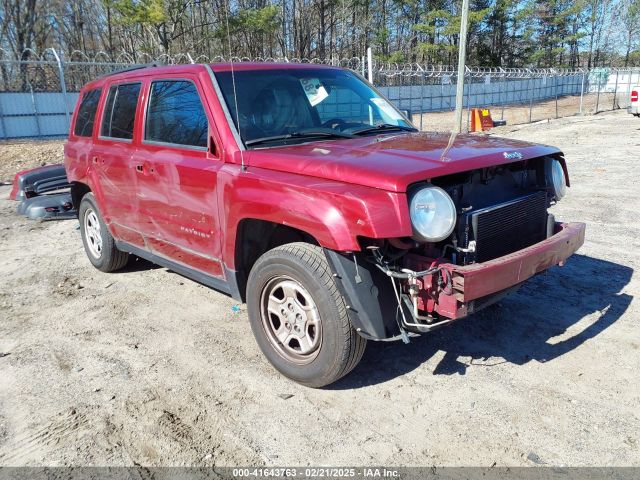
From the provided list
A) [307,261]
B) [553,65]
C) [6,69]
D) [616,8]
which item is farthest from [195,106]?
[616,8]

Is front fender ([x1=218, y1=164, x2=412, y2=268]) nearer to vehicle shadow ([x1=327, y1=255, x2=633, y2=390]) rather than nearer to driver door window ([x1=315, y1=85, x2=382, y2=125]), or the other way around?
driver door window ([x1=315, y1=85, x2=382, y2=125])

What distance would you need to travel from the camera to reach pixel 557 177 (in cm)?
386

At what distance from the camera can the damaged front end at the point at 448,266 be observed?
2.85 m

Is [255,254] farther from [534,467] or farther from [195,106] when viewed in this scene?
[534,467]

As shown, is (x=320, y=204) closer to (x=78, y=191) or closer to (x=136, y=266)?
(x=136, y=266)

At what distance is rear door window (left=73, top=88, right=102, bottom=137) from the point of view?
17.4 feet

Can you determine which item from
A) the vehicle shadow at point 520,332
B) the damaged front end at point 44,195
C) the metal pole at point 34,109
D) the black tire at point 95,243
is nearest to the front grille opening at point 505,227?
the vehicle shadow at point 520,332

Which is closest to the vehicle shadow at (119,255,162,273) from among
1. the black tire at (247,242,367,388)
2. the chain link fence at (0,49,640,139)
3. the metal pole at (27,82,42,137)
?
the chain link fence at (0,49,640,139)

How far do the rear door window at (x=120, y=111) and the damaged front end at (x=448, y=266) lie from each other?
2615mm

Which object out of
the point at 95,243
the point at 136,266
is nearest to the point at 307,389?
the point at 136,266

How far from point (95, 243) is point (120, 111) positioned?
1.66m

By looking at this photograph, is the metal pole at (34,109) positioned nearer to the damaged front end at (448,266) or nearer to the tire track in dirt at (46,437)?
the tire track in dirt at (46,437)

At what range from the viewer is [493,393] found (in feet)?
10.7

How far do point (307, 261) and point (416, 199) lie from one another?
2.35 ft
